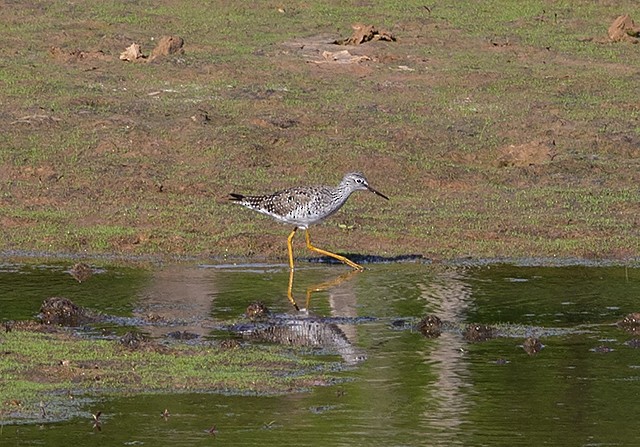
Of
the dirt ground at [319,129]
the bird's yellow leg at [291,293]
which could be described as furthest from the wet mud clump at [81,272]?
the bird's yellow leg at [291,293]

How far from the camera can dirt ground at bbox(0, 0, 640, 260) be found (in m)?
15.7

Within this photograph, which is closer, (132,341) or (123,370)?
(123,370)

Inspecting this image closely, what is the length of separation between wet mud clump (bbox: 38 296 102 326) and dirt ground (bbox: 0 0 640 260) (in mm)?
3386

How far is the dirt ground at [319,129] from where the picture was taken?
15.7 meters

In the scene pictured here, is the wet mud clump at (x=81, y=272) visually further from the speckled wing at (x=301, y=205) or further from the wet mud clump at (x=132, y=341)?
the wet mud clump at (x=132, y=341)

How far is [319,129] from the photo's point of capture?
19344 millimetres

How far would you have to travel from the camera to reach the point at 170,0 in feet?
83.8

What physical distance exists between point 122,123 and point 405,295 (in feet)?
23.5

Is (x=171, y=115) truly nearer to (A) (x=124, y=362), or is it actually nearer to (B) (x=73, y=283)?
(B) (x=73, y=283)

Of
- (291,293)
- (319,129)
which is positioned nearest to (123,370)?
(291,293)

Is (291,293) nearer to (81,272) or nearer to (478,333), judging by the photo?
(81,272)

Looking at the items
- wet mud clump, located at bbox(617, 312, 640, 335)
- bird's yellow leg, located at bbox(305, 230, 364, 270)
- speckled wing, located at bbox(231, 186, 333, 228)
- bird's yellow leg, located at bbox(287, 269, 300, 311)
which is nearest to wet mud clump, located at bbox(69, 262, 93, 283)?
bird's yellow leg, located at bbox(287, 269, 300, 311)

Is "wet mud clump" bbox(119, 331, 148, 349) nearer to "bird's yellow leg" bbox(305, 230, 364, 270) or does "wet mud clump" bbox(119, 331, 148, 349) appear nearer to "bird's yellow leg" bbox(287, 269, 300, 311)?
"bird's yellow leg" bbox(287, 269, 300, 311)

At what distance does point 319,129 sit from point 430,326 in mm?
8220
